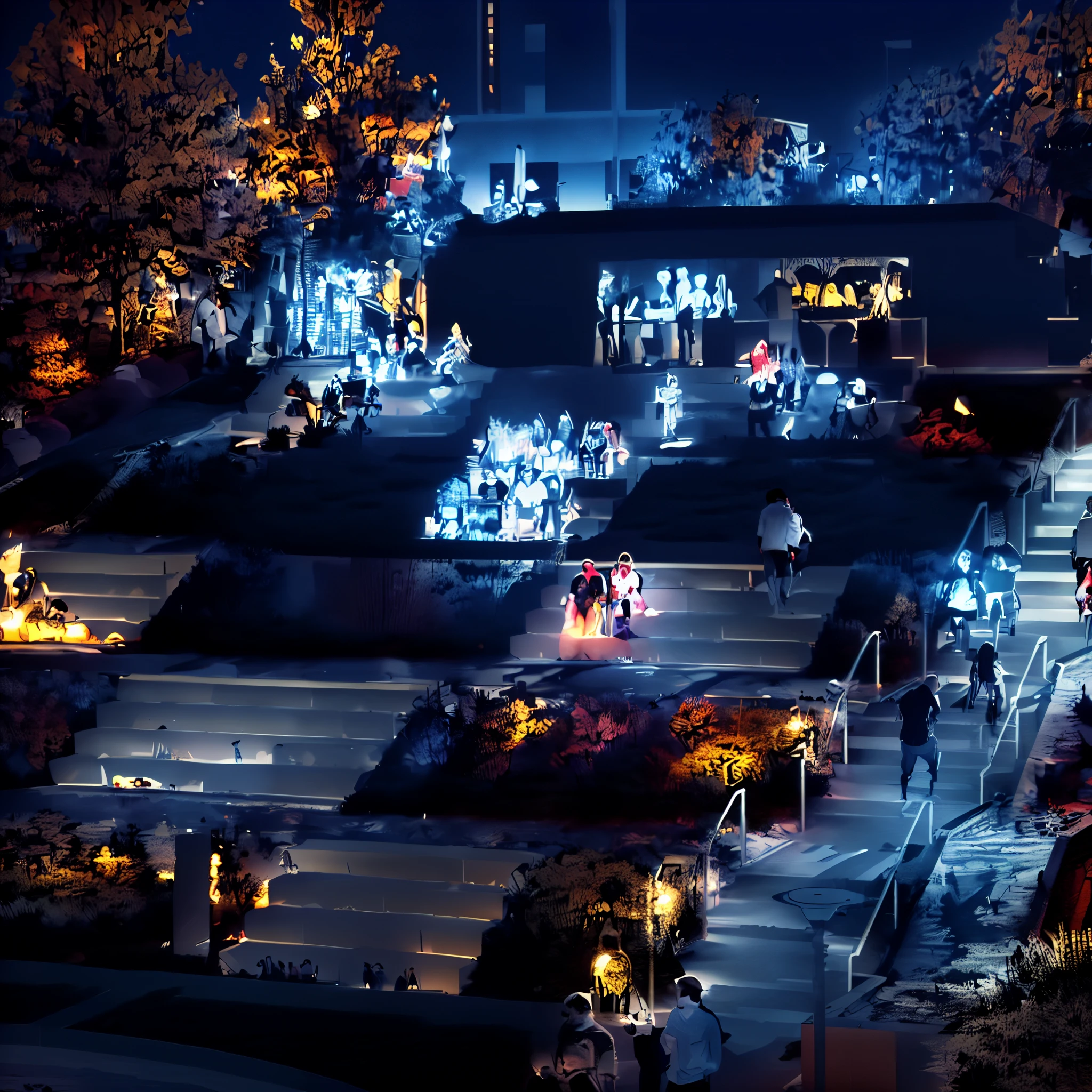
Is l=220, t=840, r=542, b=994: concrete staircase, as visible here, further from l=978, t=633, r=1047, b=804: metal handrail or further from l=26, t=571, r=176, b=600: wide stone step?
l=26, t=571, r=176, b=600: wide stone step

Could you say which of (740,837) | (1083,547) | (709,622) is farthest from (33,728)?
(1083,547)

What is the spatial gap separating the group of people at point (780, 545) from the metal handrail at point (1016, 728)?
2562 mm

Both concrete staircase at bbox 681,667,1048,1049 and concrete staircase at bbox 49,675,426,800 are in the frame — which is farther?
concrete staircase at bbox 49,675,426,800

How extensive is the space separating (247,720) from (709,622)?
4.98 meters

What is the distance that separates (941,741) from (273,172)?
2165 cm

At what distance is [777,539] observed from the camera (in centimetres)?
1678

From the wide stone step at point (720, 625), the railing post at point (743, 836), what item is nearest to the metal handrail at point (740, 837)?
the railing post at point (743, 836)

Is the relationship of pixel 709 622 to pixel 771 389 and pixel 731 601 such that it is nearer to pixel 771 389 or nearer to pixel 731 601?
pixel 731 601

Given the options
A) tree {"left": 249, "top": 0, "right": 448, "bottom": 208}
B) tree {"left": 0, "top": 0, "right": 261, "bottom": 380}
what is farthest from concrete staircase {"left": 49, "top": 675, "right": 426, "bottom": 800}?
tree {"left": 249, "top": 0, "right": 448, "bottom": 208}

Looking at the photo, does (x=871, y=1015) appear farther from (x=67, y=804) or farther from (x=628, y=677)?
(x=67, y=804)

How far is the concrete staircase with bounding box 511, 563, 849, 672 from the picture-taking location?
16.9 m

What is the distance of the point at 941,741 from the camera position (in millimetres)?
14664

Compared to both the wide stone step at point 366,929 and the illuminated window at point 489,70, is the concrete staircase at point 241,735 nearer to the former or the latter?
the wide stone step at point 366,929

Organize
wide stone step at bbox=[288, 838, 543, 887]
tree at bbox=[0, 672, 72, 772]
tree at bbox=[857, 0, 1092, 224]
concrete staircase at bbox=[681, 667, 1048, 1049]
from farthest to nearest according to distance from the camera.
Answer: tree at bbox=[857, 0, 1092, 224] → tree at bbox=[0, 672, 72, 772] → wide stone step at bbox=[288, 838, 543, 887] → concrete staircase at bbox=[681, 667, 1048, 1049]
